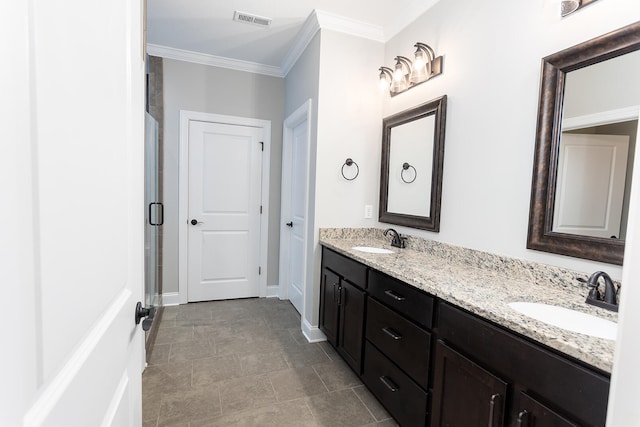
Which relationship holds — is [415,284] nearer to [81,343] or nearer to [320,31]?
[81,343]

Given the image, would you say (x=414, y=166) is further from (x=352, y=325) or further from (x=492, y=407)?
(x=492, y=407)

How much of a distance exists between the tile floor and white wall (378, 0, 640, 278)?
1.25 m

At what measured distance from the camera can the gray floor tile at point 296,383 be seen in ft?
6.51

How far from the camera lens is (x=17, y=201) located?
33 cm

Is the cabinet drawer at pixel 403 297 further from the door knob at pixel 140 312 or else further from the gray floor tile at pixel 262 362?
the door knob at pixel 140 312

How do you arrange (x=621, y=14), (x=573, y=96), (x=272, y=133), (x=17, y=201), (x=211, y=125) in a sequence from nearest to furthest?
(x=17, y=201) < (x=621, y=14) < (x=573, y=96) < (x=211, y=125) < (x=272, y=133)

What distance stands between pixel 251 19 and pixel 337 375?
2954 mm

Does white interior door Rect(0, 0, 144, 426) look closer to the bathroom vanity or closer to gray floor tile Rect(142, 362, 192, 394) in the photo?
the bathroom vanity

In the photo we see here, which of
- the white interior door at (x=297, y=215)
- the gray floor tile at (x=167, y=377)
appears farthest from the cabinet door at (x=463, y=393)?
the white interior door at (x=297, y=215)

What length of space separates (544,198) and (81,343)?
1.77 metres

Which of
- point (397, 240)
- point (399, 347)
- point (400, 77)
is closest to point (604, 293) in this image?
point (399, 347)

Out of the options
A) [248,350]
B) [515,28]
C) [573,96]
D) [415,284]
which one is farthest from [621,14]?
[248,350]

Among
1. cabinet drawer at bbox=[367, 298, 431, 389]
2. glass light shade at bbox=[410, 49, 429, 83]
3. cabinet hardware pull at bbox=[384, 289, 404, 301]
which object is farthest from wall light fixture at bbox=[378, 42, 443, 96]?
cabinet drawer at bbox=[367, 298, 431, 389]

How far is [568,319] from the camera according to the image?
3.74 ft
